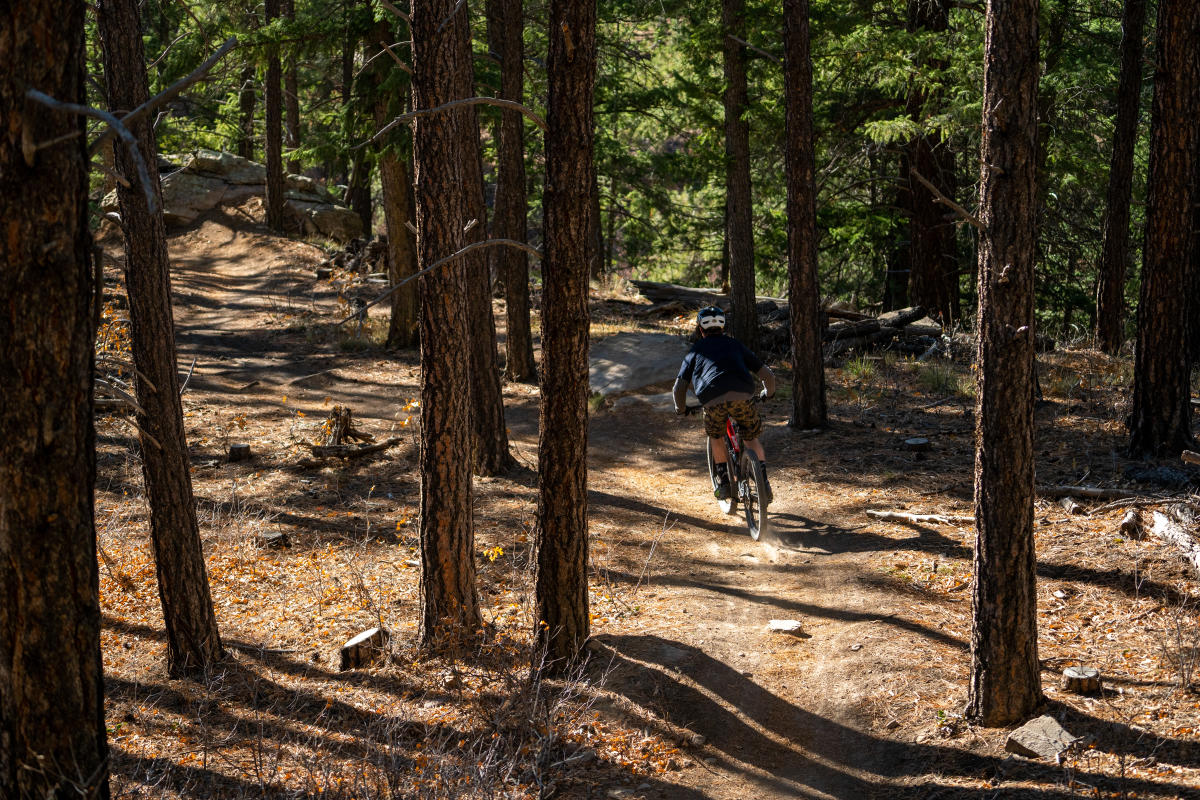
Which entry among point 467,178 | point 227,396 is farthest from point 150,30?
point 467,178

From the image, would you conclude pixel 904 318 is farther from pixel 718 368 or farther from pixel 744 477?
pixel 718 368

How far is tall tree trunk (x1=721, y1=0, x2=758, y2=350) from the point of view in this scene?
15.2 metres

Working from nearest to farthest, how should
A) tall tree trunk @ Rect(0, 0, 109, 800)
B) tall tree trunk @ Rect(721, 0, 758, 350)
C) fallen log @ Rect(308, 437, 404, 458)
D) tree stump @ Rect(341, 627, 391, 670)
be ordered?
Result: tall tree trunk @ Rect(0, 0, 109, 800)
tree stump @ Rect(341, 627, 391, 670)
fallen log @ Rect(308, 437, 404, 458)
tall tree trunk @ Rect(721, 0, 758, 350)

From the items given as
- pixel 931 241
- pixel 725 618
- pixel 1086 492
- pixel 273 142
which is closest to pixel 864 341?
pixel 931 241

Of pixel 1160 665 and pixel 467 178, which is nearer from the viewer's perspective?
pixel 1160 665

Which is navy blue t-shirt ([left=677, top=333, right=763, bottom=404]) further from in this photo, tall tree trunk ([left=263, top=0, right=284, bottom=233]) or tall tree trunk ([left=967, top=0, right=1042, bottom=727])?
tall tree trunk ([left=263, top=0, right=284, bottom=233])

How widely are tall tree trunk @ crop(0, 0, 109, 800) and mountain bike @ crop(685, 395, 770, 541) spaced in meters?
6.06

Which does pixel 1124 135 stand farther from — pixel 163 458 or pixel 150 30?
pixel 150 30

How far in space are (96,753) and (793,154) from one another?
1008 cm

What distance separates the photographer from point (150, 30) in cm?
3141

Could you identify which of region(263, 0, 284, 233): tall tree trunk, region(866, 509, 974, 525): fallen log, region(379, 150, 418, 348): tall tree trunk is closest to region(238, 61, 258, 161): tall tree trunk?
region(263, 0, 284, 233): tall tree trunk

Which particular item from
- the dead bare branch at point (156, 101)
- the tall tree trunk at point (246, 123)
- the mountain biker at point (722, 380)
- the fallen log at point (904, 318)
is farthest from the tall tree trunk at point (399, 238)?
the tall tree trunk at point (246, 123)

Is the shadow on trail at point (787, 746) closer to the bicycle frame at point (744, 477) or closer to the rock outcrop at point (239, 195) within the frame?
the bicycle frame at point (744, 477)

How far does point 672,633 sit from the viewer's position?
7008 mm
